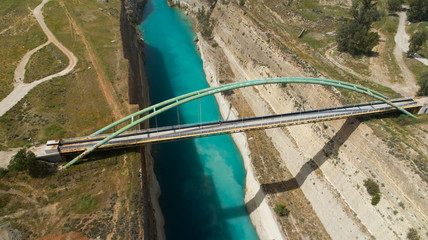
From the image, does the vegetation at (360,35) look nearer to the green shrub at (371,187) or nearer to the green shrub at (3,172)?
the green shrub at (371,187)

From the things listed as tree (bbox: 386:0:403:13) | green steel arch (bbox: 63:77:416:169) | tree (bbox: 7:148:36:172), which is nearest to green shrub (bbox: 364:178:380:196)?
green steel arch (bbox: 63:77:416:169)

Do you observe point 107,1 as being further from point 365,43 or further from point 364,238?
point 364,238

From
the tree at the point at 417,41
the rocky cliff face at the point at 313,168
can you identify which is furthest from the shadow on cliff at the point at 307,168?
the tree at the point at 417,41

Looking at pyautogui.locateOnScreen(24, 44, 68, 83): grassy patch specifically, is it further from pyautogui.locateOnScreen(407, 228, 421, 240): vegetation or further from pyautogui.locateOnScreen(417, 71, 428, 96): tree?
pyautogui.locateOnScreen(417, 71, 428, 96): tree

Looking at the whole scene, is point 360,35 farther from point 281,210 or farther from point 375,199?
point 281,210

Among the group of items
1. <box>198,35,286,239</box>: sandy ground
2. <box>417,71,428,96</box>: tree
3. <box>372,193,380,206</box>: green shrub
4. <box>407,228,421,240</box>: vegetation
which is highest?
<box>417,71,428,96</box>: tree

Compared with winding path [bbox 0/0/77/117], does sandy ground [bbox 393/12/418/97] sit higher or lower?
higher

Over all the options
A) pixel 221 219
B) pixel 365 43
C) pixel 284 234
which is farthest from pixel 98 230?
pixel 365 43
